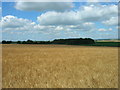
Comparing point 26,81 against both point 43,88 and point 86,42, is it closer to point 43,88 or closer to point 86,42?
point 43,88

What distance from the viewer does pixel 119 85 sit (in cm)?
493

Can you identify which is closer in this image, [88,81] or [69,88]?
[69,88]

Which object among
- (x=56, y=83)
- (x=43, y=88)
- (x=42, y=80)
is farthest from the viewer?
(x=42, y=80)

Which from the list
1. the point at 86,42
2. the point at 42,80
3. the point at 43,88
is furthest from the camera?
the point at 86,42

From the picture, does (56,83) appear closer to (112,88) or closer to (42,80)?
(42,80)

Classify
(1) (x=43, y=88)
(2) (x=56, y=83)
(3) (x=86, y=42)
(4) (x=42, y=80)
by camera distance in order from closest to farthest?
(1) (x=43, y=88) → (2) (x=56, y=83) → (4) (x=42, y=80) → (3) (x=86, y=42)

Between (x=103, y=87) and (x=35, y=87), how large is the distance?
195 centimetres

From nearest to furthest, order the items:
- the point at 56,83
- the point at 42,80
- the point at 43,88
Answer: the point at 43,88 < the point at 56,83 < the point at 42,80

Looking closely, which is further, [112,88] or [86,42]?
[86,42]

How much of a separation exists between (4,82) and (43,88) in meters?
1.39

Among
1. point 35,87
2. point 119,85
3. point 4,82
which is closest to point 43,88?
point 35,87

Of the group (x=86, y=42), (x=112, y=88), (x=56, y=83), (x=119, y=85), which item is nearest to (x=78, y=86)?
(x=56, y=83)

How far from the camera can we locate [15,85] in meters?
4.71

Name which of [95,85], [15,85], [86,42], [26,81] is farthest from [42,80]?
[86,42]
